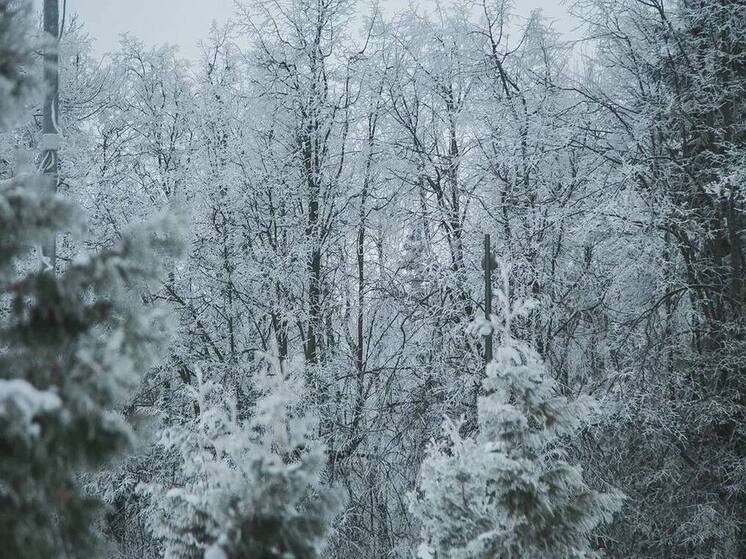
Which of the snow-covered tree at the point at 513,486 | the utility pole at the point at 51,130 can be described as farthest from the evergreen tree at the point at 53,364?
the snow-covered tree at the point at 513,486

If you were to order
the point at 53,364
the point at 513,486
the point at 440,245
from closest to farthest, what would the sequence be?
the point at 53,364
the point at 513,486
the point at 440,245

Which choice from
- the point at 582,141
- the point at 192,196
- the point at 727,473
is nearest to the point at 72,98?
the point at 192,196

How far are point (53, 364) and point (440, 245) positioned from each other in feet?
29.1

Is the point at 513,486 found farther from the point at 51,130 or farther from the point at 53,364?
the point at 51,130

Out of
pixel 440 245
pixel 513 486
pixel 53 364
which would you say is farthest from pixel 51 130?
pixel 440 245

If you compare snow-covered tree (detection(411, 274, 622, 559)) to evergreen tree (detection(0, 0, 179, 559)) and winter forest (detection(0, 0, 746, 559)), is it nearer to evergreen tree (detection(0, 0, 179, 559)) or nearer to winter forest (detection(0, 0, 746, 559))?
winter forest (detection(0, 0, 746, 559))

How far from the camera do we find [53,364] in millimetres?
2771

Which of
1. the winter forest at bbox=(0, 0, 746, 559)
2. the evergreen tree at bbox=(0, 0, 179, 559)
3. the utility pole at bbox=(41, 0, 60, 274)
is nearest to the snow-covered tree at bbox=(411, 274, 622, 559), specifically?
the winter forest at bbox=(0, 0, 746, 559)

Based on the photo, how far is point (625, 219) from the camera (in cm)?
887

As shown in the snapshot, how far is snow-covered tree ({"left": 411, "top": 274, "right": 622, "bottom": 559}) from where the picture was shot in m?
5.23

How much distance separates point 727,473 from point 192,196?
29.7 ft

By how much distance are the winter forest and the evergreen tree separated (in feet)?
9.31

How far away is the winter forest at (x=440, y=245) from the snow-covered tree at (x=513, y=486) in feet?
0.11

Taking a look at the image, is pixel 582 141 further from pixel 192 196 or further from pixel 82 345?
pixel 82 345
